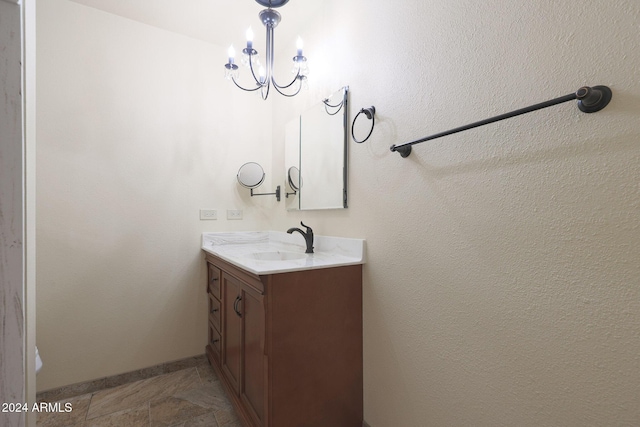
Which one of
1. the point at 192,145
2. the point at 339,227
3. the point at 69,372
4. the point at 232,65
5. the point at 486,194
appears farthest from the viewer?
the point at 192,145

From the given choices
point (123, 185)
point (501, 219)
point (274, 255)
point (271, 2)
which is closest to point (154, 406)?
point (274, 255)

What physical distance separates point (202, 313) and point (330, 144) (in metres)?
1.66

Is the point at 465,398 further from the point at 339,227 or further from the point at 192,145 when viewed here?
the point at 192,145

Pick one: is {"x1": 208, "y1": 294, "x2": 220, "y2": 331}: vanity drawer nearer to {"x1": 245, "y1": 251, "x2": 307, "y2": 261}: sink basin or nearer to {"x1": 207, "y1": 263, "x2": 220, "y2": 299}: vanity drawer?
{"x1": 207, "y1": 263, "x2": 220, "y2": 299}: vanity drawer

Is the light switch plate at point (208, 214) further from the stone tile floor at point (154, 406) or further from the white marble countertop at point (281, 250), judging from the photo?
the stone tile floor at point (154, 406)

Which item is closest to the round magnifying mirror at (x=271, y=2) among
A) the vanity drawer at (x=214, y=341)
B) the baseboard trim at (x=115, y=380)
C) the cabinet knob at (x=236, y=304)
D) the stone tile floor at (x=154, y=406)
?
the cabinet knob at (x=236, y=304)

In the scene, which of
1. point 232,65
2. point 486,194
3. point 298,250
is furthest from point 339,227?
point 232,65

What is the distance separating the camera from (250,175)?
2387mm

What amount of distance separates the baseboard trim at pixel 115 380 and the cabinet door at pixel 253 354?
2.87 ft

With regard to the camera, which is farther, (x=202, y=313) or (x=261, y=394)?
(x=202, y=313)

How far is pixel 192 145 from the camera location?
2209 mm

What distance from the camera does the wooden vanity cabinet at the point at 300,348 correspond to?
48.4 inches

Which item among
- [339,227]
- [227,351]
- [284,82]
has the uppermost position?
[284,82]

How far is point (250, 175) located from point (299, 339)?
151cm
